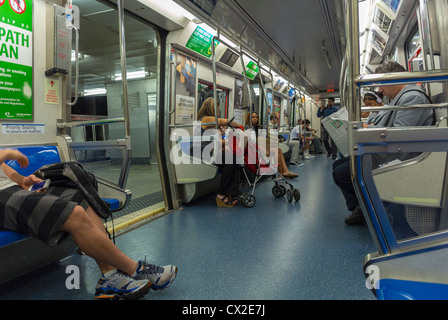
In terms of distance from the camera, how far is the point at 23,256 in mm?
2061

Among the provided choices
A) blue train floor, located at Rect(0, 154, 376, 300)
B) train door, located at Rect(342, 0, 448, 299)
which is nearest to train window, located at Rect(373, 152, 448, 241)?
train door, located at Rect(342, 0, 448, 299)

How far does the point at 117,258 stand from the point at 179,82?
3316 mm

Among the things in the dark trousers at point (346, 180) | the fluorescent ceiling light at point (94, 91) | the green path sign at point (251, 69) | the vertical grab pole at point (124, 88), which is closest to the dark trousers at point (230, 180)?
the dark trousers at point (346, 180)

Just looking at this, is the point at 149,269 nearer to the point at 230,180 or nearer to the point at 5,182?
the point at 5,182

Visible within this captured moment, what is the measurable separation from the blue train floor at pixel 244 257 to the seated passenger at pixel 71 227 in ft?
0.50

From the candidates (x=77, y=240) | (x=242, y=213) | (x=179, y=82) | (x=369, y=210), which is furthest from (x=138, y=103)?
(x=369, y=210)

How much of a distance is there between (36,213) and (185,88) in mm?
3465

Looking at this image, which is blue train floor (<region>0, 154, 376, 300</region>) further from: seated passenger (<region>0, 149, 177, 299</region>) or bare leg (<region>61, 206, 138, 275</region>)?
bare leg (<region>61, 206, 138, 275</region>)

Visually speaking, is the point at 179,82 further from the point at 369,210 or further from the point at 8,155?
the point at 369,210

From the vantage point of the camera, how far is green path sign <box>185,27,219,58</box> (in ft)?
14.8

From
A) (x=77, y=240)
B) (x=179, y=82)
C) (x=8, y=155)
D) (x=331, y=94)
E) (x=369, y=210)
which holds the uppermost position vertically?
(x=331, y=94)

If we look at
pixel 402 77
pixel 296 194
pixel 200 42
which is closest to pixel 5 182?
pixel 402 77

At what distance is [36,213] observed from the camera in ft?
5.22

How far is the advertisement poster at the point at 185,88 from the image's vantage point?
14.8ft
